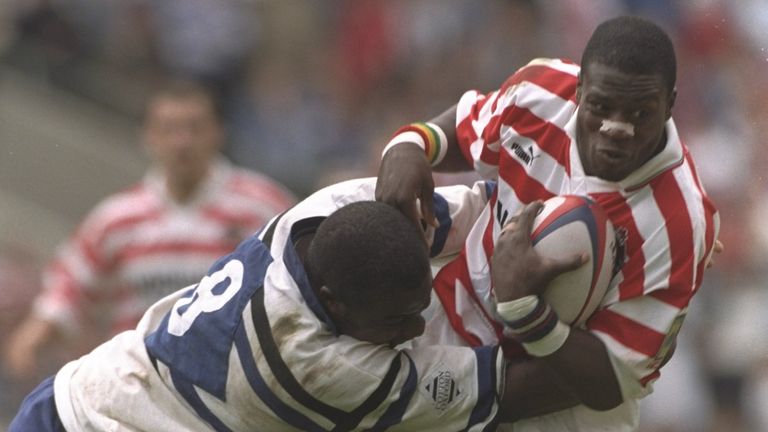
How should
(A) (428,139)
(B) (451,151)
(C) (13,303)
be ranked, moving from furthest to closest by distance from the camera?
(C) (13,303), (B) (451,151), (A) (428,139)

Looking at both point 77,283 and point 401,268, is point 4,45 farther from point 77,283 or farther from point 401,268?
point 401,268

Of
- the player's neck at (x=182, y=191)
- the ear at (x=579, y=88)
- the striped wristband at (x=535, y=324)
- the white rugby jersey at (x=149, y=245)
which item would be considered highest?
the ear at (x=579, y=88)

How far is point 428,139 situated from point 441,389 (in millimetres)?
733

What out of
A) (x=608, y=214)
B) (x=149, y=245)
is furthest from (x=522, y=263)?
(x=149, y=245)

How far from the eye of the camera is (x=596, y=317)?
182 inches

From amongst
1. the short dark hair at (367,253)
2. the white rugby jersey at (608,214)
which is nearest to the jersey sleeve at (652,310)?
the white rugby jersey at (608,214)

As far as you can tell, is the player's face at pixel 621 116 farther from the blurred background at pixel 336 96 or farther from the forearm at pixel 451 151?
the blurred background at pixel 336 96

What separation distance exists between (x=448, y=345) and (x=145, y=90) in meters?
7.70

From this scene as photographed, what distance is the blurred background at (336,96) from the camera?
29.4ft

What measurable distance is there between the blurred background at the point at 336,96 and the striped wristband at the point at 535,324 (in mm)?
3943

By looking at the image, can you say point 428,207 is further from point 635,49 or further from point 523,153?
point 635,49

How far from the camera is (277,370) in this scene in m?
4.59

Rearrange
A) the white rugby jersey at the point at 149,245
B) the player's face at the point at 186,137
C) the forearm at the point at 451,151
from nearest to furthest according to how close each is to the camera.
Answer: the forearm at the point at 451,151, the white rugby jersey at the point at 149,245, the player's face at the point at 186,137

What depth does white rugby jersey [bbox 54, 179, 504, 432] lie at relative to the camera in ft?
15.1
